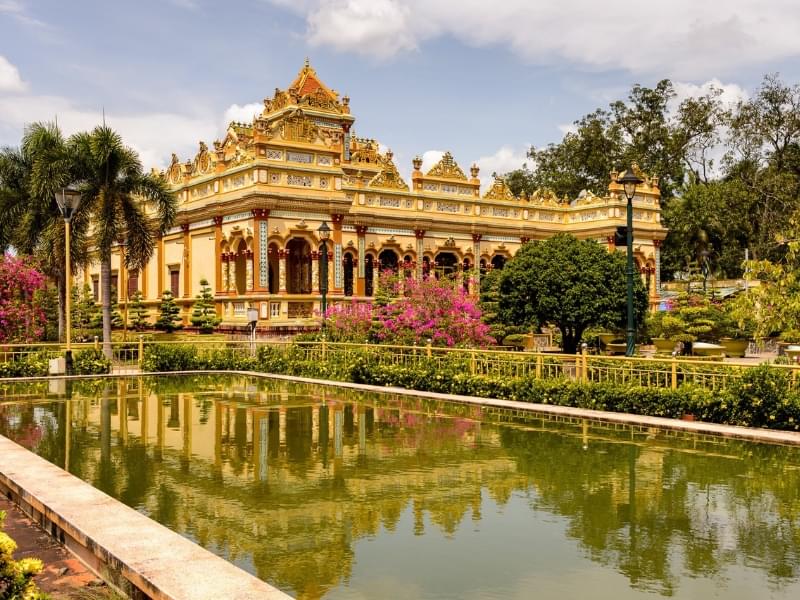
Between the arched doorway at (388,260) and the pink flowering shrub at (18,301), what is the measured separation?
14599 mm

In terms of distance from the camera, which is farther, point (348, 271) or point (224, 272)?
point (348, 271)

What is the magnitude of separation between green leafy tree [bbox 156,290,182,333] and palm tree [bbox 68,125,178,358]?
192 inches

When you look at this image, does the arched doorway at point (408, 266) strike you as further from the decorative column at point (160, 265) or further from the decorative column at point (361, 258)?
the decorative column at point (160, 265)

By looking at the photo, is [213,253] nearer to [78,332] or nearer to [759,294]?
[78,332]

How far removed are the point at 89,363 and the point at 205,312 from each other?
7910 millimetres

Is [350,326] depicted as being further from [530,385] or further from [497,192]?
[497,192]

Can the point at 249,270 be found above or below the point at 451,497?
above

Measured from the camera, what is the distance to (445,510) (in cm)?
876

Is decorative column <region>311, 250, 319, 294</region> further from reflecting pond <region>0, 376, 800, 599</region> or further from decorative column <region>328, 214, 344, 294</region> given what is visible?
reflecting pond <region>0, 376, 800, 599</region>

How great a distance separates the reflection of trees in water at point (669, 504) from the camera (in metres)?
7.03

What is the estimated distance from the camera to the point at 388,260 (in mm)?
38625

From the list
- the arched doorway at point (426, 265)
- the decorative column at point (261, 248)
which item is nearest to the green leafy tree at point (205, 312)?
the decorative column at point (261, 248)

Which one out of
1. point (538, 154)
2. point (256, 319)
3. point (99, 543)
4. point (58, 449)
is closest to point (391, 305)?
point (256, 319)

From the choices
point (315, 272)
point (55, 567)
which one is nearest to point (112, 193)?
point (315, 272)
